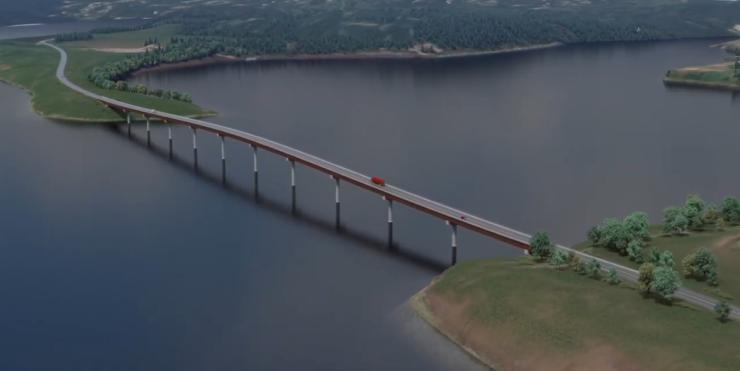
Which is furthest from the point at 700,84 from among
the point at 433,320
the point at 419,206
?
the point at 433,320

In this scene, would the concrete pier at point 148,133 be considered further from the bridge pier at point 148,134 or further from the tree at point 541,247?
the tree at point 541,247

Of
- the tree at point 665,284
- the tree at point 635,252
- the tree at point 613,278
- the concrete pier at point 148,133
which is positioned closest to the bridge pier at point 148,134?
the concrete pier at point 148,133

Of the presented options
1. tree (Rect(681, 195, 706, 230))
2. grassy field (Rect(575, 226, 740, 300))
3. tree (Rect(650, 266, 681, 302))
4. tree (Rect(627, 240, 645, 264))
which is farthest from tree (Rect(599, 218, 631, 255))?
tree (Rect(650, 266, 681, 302))

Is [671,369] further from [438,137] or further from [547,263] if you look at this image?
[438,137]

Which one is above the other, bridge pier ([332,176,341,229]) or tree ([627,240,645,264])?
tree ([627,240,645,264])

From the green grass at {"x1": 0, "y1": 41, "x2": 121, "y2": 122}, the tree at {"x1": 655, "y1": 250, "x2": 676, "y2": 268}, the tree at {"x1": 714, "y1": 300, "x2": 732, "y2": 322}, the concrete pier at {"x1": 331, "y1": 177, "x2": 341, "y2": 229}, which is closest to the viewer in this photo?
the tree at {"x1": 714, "y1": 300, "x2": 732, "y2": 322}

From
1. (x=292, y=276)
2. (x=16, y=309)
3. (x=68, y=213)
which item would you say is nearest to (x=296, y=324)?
(x=292, y=276)

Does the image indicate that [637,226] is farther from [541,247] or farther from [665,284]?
[665,284]

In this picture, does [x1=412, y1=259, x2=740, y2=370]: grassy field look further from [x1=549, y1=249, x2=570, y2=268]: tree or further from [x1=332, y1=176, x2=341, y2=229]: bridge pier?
[x1=332, y1=176, x2=341, y2=229]: bridge pier

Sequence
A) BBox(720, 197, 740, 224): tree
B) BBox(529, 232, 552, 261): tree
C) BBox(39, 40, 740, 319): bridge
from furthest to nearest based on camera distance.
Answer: BBox(720, 197, 740, 224): tree < BBox(529, 232, 552, 261): tree < BBox(39, 40, 740, 319): bridge
